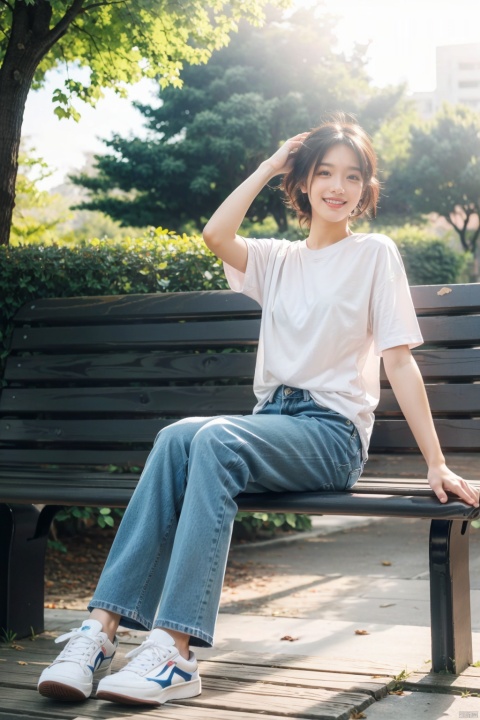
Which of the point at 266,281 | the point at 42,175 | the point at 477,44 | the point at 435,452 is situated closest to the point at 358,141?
the point at 266,281

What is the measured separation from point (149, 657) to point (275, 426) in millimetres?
733

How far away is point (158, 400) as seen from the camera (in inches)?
149

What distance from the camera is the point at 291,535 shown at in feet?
21.7

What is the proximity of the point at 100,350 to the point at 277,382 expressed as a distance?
125 cm

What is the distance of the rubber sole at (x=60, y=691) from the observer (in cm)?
240

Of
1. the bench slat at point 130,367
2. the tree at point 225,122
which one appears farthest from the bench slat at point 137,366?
the tree at point 225,122

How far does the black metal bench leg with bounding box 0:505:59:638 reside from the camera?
3369mm

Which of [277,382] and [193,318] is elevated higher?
[193,318]

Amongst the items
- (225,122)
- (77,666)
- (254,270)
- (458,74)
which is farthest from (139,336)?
(458,74)

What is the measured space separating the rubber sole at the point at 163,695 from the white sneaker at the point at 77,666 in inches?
2.3

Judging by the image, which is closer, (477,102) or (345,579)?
(345,579)

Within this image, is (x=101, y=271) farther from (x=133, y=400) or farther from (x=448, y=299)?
(x=448, y=299)

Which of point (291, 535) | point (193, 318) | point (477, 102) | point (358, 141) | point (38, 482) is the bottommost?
point (291, 535)

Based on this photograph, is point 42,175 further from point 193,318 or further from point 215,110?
point 215,110
